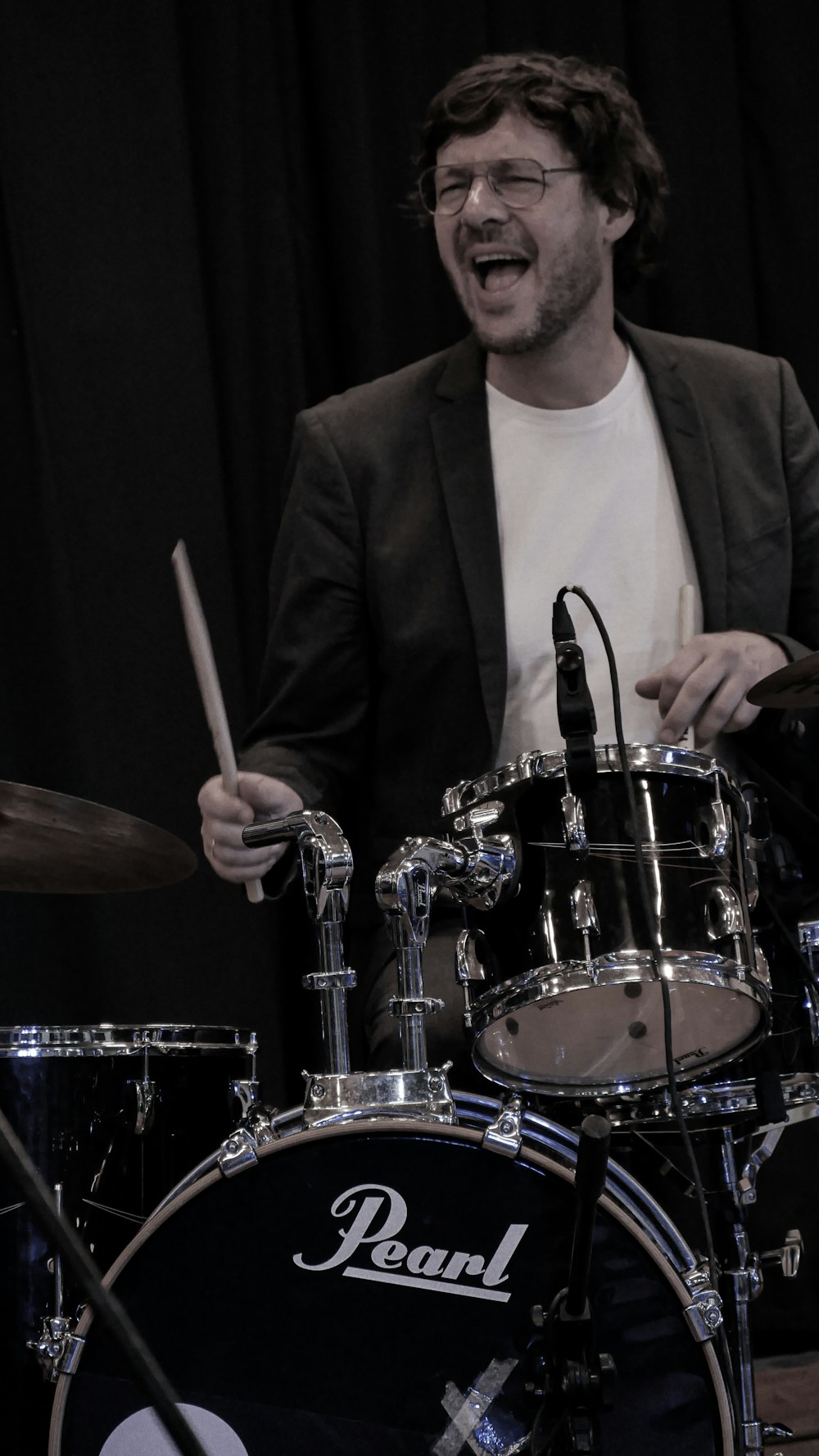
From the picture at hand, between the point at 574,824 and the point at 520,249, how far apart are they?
3.59ft

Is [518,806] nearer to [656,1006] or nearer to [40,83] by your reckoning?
[656,1006]

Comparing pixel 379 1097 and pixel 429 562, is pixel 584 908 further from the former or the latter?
pixel 429 562

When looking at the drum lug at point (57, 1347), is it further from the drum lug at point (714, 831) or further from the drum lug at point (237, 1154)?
the drum lug at point (714, 831)

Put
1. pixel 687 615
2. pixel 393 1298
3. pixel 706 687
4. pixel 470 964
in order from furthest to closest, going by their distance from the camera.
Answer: pixel 687 615, pixel 706 687, pixel 470 964, pixel 393 1298

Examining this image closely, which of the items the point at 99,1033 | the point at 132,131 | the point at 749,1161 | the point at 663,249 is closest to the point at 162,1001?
the point at 99,1033

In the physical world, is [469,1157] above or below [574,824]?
below

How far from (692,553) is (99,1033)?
1041 millimetres

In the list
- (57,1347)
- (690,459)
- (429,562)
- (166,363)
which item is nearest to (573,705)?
(57,1347)

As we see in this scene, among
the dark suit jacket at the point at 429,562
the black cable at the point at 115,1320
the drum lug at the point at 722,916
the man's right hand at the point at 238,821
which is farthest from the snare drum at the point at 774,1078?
the black cable at the point at 115,1320

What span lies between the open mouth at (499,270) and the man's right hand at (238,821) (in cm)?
86

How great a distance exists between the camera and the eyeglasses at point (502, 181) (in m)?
2.13

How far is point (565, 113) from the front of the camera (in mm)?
2176

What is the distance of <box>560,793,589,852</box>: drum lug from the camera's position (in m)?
1.34

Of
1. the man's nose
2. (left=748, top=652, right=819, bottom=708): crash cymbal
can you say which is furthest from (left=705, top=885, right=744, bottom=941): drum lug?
the man's nose
